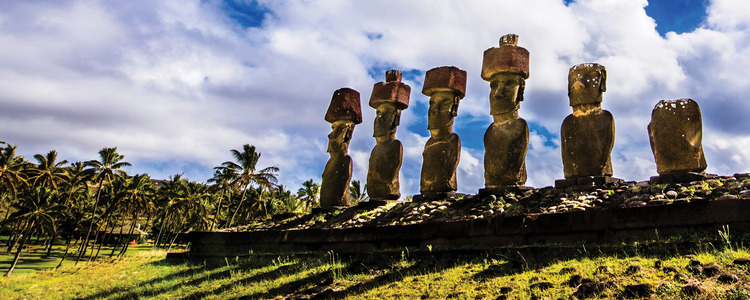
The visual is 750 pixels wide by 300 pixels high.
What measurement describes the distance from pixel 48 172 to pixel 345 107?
27840 millimetres

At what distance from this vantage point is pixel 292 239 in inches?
416

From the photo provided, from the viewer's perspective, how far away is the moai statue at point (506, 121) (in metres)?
9.57

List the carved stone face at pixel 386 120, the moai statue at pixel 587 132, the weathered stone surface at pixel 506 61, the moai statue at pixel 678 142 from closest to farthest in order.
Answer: the moai statue at pixel 678 142 → the moai statue at pixel 587 132 → the weathered stone surface at pixel 506 61 → the carved stone face at pixel 386 120

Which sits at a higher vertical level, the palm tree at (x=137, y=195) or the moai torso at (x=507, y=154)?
the palm tree at (x=137, y=195)

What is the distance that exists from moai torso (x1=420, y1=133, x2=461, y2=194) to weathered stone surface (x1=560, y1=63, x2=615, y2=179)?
226cm

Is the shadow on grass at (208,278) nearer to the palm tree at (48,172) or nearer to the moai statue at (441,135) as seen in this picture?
the moai statue at (441,135)

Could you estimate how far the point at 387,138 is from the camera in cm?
1225

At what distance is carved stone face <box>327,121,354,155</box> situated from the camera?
43.4ft

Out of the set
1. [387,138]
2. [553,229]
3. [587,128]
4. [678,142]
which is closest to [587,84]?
[587,128]

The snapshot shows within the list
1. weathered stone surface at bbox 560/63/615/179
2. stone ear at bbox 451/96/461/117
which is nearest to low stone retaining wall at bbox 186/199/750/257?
weathered stone surface at bbox 560/63/615/179

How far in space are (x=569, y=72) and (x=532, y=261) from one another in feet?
15.9

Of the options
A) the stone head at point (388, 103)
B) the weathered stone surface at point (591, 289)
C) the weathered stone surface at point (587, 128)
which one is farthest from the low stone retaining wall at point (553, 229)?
the stone head at point (388, 103)

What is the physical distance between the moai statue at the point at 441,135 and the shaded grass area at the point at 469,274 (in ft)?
9.98

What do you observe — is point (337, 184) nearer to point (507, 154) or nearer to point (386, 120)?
point (386, 120)
